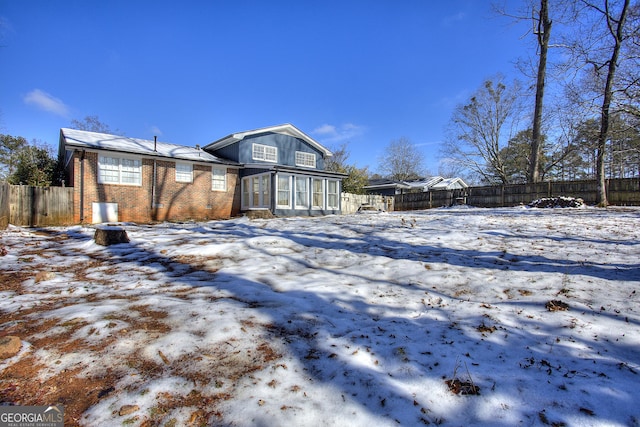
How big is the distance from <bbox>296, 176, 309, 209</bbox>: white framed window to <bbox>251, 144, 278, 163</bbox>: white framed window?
8.99 ft

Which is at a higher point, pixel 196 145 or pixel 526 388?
pixel 196 145

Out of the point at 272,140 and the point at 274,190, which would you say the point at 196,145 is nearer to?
the point at 272,140

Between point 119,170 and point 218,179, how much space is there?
467 cm

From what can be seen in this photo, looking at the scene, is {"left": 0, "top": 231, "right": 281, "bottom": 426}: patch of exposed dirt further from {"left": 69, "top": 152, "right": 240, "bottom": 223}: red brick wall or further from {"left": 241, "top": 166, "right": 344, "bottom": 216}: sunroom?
{"left": 241, "top": 166, "right": 344, "bottom": 216}: sunroom

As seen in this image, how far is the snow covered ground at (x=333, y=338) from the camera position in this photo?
6.07ft

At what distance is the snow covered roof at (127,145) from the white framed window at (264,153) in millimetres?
2225

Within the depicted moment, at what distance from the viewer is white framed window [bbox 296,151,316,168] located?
2044 centimetres

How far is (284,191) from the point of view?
16.9 m

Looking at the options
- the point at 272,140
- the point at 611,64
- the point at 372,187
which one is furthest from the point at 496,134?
the point at 272,140

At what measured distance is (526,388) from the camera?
2.02 metres

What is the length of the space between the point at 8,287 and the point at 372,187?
30888 millimetres

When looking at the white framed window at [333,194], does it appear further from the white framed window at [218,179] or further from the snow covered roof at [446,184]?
the snow covered roof at [446,184]

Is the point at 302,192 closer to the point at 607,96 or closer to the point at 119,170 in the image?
the point at 119,170

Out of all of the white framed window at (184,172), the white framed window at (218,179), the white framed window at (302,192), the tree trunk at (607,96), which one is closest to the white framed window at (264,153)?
the white framed window at (218,179)
